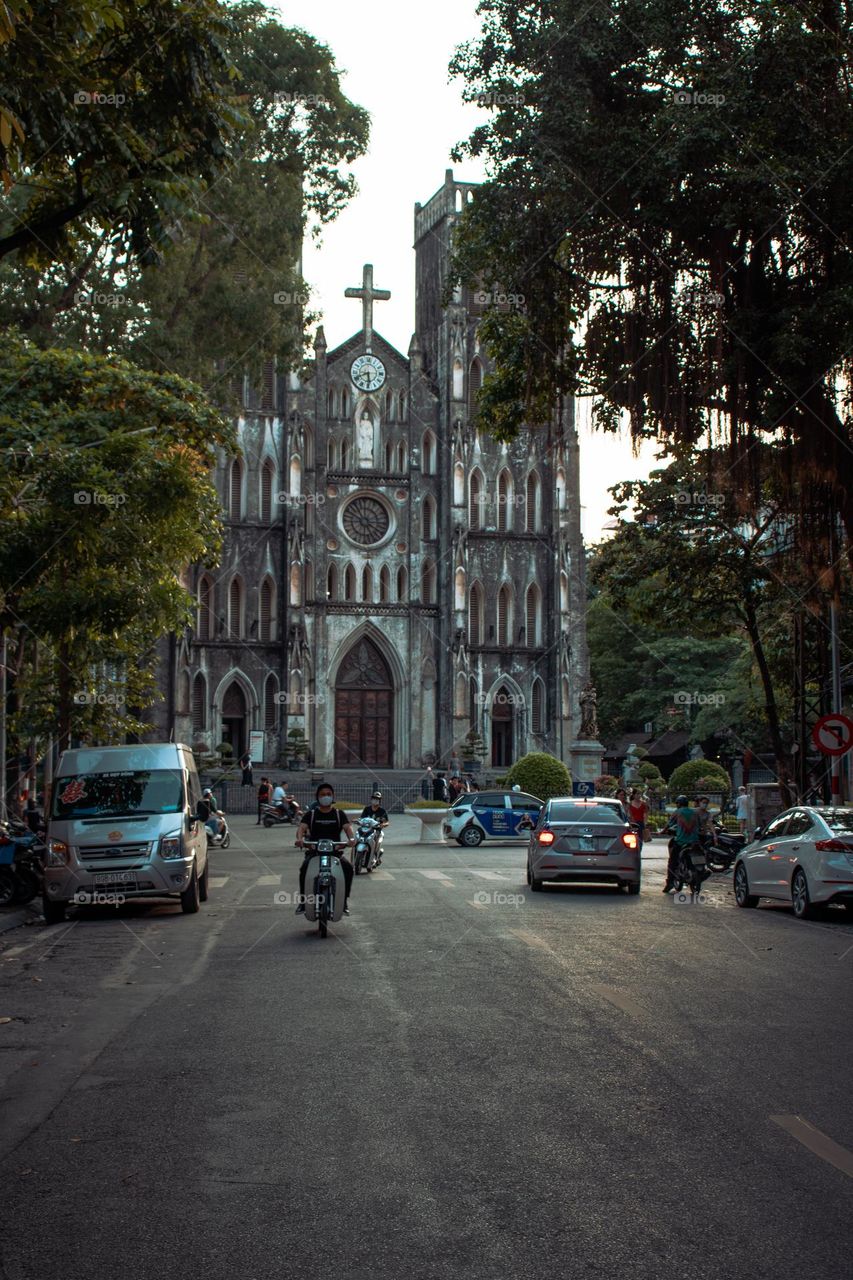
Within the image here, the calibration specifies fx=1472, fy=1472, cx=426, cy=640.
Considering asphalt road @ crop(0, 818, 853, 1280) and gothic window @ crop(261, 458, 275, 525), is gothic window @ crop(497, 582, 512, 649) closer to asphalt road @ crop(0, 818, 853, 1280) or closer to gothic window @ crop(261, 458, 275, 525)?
gothic window @ crop(261, 458, 275, 525)

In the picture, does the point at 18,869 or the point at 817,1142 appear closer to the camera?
the point at 817,1142

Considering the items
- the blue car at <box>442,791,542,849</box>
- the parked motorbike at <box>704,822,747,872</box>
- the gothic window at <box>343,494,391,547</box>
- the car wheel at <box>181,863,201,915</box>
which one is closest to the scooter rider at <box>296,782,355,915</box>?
the car wheel at <box>181,863,201,915</box>

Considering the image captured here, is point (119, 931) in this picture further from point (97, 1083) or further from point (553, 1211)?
point (553, 1211)

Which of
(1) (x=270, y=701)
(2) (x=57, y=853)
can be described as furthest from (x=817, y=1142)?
(1) (x=270, y=701)

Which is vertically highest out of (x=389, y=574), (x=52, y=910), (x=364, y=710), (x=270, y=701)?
(x=389, y=574)

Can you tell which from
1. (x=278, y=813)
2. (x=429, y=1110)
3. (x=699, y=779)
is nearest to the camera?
(x=429, y=1110)

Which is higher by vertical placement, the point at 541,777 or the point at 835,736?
the point at 835,736

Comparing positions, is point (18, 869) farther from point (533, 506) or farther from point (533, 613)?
point (533, 506)

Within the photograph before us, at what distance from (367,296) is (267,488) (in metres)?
9.92

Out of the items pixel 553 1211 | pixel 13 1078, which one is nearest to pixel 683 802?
pixel 13 1078

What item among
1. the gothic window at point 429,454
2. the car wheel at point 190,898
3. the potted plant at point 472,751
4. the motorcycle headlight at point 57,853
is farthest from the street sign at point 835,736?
the gothic window at point 429,454

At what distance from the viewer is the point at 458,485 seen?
6238 centimetres

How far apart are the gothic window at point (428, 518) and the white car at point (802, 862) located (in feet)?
146

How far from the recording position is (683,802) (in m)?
20.8
